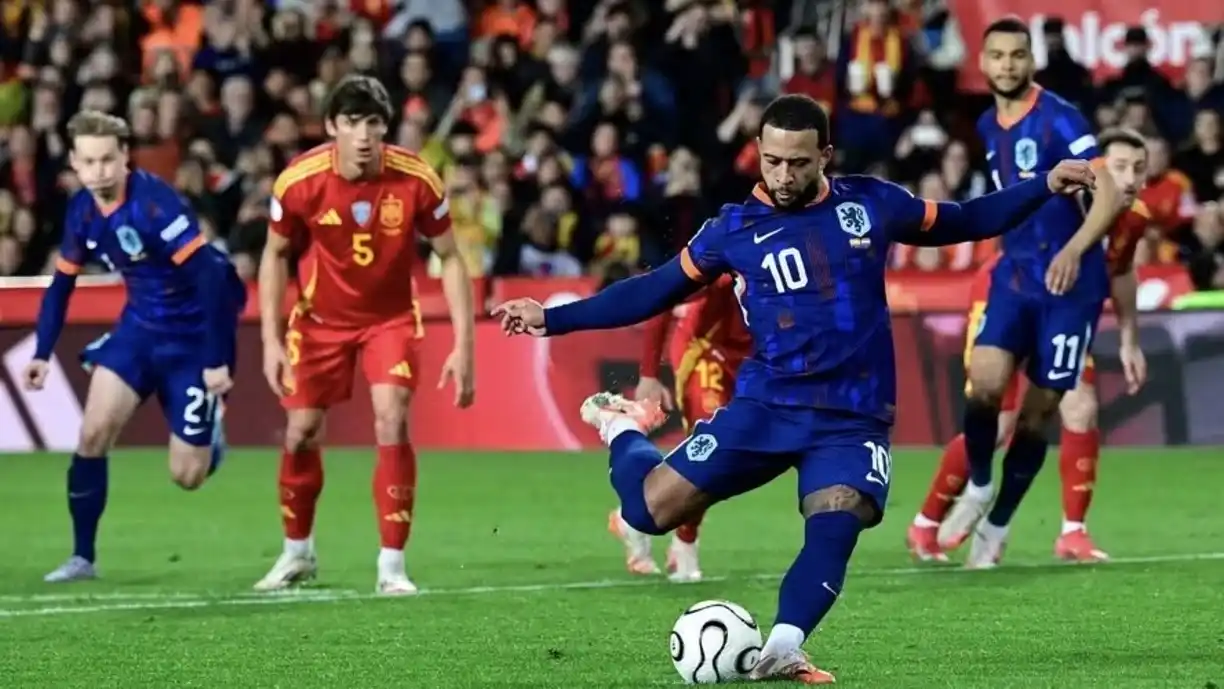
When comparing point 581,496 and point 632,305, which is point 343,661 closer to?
point 632,305

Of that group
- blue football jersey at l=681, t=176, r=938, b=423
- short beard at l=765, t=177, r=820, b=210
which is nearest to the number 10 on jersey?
blue football jersey at l=681, t=176, r=938, b=423

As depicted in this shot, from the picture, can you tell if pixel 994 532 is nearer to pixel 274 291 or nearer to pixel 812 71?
pixel 274 291

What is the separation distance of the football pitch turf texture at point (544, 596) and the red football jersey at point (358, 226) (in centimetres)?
125

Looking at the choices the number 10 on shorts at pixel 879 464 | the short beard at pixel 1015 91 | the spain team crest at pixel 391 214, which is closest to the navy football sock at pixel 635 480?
the number 10 on shorts at pixel 879 464

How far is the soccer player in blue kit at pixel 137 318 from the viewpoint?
11.3 m

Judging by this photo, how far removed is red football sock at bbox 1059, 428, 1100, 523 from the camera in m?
11.6

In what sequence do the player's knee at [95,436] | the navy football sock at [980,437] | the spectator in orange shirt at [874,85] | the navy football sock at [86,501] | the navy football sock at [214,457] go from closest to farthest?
the navy football sock at [980,437] → the navy football sock at [86,501] → the player's knee at [95,436] → the navy football sock at [214,457] → the spectator in orange shirt at [874,85]

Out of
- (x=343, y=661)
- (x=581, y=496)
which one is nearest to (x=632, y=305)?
(x=343, y=661)

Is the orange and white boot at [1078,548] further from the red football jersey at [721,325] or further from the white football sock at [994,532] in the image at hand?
the red football jersey at [721,325]

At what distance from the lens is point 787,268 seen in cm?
787

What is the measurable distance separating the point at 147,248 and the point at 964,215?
15.7ft

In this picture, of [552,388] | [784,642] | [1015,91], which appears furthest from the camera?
[552,388]

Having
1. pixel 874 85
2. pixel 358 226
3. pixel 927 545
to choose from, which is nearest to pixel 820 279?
pixel 358 226

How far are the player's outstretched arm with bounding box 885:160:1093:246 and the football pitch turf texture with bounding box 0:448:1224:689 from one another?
4.54 ft
